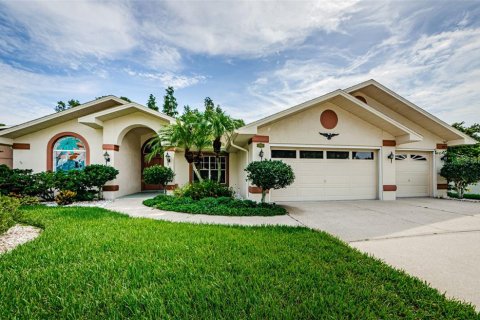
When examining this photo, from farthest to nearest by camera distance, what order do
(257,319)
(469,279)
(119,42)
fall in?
(119,42), (469,279), (257,319)

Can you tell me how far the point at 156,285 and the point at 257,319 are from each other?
1333 mm

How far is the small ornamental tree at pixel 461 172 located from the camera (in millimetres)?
9875

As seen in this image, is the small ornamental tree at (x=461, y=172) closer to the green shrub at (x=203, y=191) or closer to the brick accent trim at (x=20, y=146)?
the green shrub at (x=203, y=191)

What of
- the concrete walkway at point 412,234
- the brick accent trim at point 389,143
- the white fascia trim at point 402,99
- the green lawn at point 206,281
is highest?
the white fascia trim at point 402,99

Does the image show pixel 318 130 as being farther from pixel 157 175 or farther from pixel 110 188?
pixel 110 188

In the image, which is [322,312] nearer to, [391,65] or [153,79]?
[391,65]

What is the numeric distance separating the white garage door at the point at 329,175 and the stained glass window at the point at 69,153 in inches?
400

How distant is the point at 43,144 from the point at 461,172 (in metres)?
21.4

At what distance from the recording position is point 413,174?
A: 10.9 m

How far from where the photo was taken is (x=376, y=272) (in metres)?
2.87

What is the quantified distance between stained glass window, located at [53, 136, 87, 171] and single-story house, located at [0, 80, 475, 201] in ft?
0.15

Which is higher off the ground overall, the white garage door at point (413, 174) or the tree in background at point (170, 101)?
the tree in background at point (170, 101)

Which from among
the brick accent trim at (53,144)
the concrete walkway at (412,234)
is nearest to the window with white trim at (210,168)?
the concrete walkway at (412,234)

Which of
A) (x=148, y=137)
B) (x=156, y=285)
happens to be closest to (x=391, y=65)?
(x=156, y=285)
